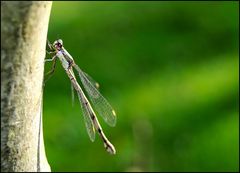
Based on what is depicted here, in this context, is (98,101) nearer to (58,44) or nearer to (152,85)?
(58,44)

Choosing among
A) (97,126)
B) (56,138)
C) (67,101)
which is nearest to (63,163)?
(56,138)

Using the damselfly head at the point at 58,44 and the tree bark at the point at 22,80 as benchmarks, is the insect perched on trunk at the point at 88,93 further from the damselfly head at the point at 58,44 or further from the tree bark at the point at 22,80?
the tree bark at the point at 22,80

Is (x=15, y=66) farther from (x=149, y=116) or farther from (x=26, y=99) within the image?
(x=149, y=116)

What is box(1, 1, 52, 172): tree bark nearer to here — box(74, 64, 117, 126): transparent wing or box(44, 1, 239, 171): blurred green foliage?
box(74, 64, 117, 126): transparent wing

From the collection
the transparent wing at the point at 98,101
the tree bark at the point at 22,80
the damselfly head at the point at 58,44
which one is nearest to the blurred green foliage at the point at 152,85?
the transparent wing at the point at 98,101

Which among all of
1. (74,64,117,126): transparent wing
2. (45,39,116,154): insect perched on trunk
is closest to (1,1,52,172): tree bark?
(45,39,116,154): insect perched on trunk

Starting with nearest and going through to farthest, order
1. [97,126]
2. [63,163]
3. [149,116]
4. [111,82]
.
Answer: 1. [97,126]
2. [63,163]
3. [149,116]
4. [111,82]

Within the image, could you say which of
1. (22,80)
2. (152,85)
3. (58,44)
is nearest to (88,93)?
(58,44)
